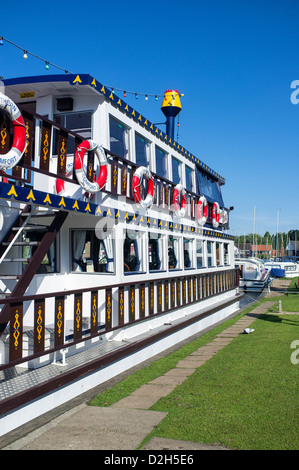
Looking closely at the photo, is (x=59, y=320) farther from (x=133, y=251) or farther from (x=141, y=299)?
(x=133, y=251)

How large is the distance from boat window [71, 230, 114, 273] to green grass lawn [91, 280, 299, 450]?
1958mm

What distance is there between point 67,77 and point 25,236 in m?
2.76

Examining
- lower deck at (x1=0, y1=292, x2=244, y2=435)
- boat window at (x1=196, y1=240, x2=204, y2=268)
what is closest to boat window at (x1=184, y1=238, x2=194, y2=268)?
boat window at (x1=196, y1=240, x2=204, y2=268)

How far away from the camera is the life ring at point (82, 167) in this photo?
5816mm

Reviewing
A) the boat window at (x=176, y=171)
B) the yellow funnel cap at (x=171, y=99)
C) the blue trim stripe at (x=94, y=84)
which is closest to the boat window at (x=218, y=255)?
the boat window at (x=176, y=171)

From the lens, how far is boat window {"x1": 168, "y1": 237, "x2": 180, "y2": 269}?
1022 centimetres

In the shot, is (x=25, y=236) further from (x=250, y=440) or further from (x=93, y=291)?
(x=250, y=440)

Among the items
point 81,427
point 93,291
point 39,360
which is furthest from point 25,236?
point 81,427

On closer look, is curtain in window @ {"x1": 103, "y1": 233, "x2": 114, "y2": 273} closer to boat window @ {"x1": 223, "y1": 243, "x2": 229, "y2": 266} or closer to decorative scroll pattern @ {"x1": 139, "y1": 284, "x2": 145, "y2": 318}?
decorative scroll pattern @ {"x1": 139, "y1": 284, "x2": 145, "y2": 318}

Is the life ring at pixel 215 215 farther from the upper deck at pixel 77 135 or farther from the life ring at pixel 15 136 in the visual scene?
the life ring at pixel 15 136

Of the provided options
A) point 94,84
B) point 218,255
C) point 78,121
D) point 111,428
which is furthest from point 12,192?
point 218,255

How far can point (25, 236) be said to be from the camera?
737cm

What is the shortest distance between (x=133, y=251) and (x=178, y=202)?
2.50 m

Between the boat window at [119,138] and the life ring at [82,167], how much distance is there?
1.35 m
